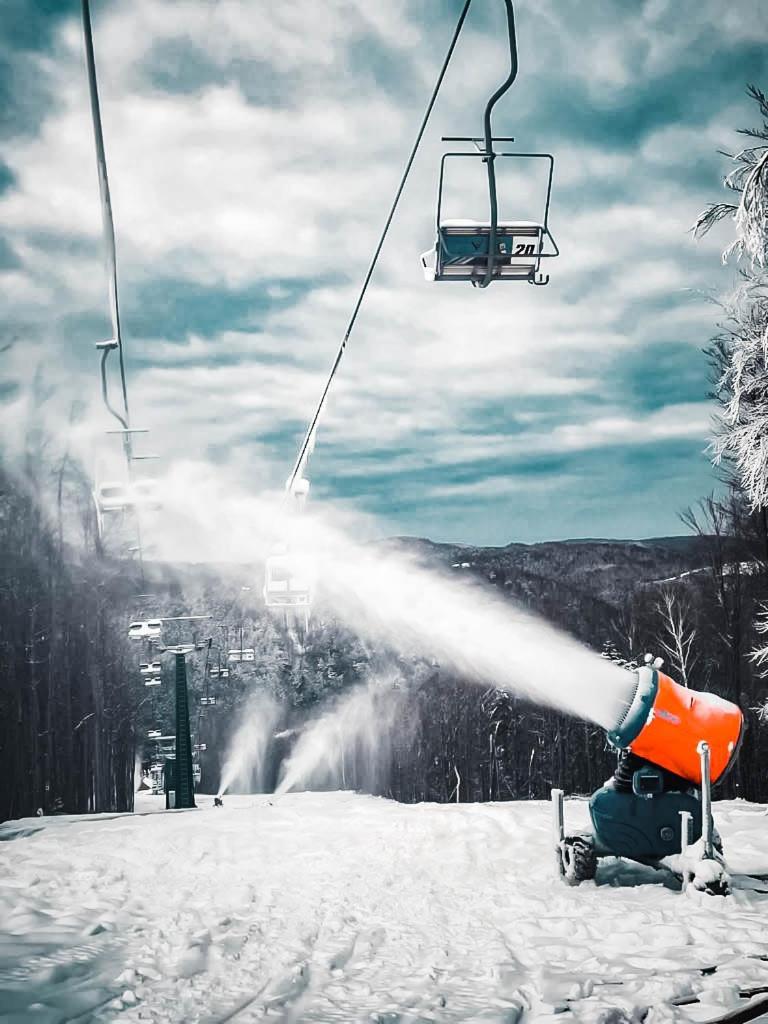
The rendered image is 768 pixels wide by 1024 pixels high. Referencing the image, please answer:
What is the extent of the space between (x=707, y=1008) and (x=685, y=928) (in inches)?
70.2

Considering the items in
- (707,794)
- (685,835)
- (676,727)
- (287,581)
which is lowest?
(685,835)

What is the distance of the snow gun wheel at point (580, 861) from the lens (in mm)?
8188

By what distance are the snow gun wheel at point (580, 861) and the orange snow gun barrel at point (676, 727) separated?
1046mm

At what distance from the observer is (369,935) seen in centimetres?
657

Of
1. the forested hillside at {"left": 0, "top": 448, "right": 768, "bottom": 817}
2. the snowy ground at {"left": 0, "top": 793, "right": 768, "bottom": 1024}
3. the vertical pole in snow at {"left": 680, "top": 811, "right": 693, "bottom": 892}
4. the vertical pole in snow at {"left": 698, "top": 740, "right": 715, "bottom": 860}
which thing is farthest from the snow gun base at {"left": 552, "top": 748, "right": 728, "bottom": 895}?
the forested hillside at {"left": 0, "top": 448, "right": 768, "bottom": 817}

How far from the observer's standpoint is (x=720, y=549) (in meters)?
29.5

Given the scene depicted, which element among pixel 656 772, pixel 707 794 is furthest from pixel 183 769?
pixel 707 794

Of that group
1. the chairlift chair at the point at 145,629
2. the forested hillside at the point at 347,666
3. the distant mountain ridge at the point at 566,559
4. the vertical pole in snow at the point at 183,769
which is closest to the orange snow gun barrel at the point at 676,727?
the forested hillside at the point at 347,666

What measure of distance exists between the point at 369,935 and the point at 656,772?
307cm

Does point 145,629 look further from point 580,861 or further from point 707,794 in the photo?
point 707,794

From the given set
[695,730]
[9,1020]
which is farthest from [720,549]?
[9,1020]

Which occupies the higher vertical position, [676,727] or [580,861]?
[676,727]

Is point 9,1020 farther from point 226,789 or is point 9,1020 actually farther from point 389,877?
point 226,789

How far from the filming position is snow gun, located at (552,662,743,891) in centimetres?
784
